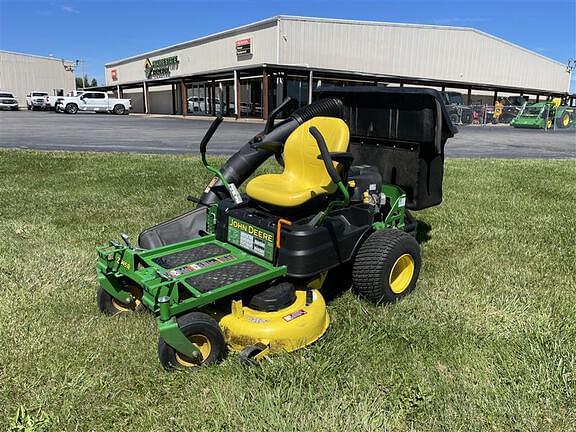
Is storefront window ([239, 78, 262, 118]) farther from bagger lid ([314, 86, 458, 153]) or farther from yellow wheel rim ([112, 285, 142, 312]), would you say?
yellow wheel rim ([112, 285, 142, 312])

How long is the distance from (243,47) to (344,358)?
33.3 m

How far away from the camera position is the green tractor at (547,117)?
28.1 meters

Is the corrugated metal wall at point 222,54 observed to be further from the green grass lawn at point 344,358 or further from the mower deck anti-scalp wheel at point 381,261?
the mower deck anti-scalp wheel at point 381,261

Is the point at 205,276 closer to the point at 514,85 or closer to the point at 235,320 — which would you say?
the point at 235,320

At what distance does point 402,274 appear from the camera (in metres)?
3.82

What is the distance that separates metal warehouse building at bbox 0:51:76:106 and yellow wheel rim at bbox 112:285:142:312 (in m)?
63.4

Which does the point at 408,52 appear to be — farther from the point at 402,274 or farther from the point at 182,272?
the point at 182,272

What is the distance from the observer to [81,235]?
521 cm

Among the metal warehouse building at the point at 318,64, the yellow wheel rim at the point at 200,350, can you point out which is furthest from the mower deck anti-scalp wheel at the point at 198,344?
the metal warehouse building at the point at 318,64

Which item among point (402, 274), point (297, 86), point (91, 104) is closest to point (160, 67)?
point (91, 104)

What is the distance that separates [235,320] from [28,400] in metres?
1.16

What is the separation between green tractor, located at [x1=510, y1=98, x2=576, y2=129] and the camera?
2814cm

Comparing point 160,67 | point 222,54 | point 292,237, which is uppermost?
point 222,54

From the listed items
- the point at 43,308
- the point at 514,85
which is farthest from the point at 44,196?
the point at 514,85
